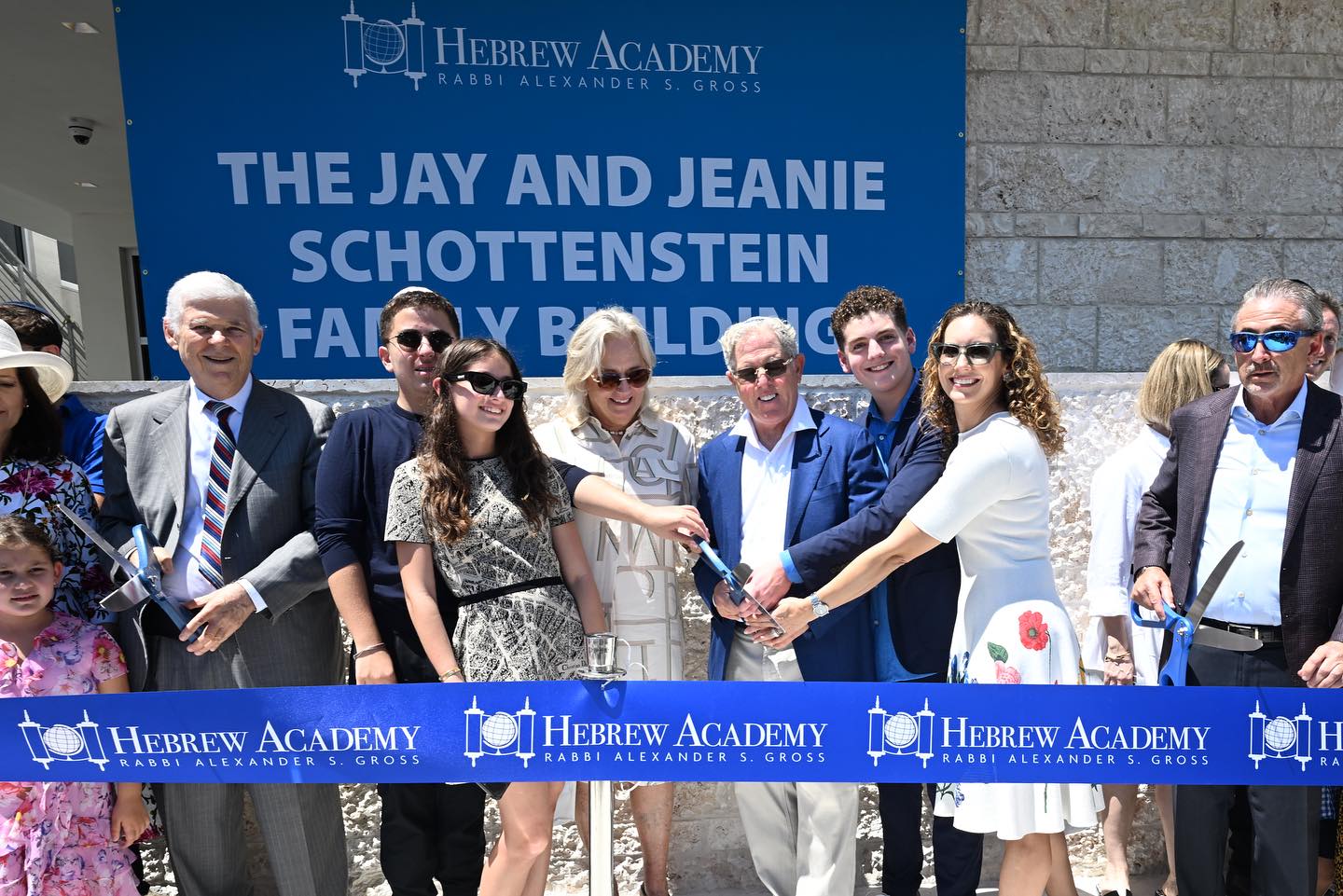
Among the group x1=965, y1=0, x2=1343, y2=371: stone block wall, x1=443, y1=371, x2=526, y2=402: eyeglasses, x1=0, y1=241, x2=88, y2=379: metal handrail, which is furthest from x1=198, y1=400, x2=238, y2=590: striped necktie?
x1=0, y1=241, x2=88, y2=379: metal handrail

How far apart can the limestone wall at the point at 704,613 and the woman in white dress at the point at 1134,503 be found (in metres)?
0.23

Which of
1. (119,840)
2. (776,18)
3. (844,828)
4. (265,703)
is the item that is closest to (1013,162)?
(776,18)

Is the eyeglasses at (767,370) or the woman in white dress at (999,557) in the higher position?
the eyeglasses at (767,370)

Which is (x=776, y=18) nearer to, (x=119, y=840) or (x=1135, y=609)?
(x=1135, y=609)

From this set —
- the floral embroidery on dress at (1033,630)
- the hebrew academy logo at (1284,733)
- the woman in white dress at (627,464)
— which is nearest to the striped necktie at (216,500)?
the woman in white dress at (627,464)

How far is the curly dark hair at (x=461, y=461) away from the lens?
91.5 inches

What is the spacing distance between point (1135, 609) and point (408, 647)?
6.61 ft

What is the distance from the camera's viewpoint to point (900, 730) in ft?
7.06

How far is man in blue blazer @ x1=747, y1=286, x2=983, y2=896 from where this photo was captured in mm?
2473

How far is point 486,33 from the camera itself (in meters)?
4.21

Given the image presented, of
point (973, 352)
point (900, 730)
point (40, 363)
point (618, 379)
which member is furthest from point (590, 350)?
point (40, 363)

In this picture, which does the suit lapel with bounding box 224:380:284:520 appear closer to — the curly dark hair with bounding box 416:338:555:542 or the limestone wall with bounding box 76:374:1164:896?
the limestone wall with bounding box 76:374:1164:896

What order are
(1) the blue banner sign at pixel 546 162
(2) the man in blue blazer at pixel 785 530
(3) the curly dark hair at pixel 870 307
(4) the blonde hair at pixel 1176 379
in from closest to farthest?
1. (2) the man in blue blazer at pixel 785 530
2. (3) the curly dark hair at pixel 870 307
3. (4) the blonde hair at pixel 1176 379
4. (1) the blue banner sign at pixel 546 162

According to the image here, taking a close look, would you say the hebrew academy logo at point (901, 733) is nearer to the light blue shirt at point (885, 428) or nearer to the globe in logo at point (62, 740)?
the light blue shirt at point (885, 428)
